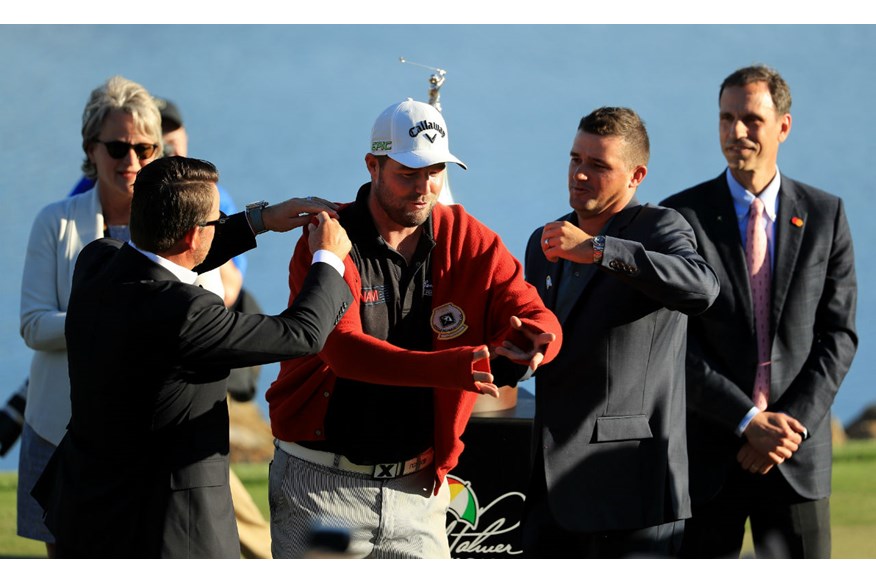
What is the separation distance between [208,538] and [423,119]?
1.20 m

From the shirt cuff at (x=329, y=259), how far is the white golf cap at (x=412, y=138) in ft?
1.05

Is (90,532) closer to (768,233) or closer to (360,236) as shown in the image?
(360,236)

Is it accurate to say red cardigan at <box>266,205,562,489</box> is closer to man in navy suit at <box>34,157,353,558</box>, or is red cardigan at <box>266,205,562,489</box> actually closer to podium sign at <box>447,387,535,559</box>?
man in navy suit at <box>34,157,353,558</box>

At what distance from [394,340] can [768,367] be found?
60.1 inches

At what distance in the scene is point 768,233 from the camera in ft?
13.6

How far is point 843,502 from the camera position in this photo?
670cm

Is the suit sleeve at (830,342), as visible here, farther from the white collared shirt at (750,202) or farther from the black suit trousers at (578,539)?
the black suit trousers at (578,539)

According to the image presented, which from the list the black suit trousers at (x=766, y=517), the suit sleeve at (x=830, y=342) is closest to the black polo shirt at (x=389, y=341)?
the black suit trousers at (x=766, y=517)

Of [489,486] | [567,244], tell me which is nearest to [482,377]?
[567,244]

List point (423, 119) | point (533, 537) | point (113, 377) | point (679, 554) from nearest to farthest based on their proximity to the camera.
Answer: point (113, 377) < point (423, 119) < point (533, 537) < point (679, 554)

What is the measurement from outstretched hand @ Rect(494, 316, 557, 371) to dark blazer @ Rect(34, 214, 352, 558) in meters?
0.45

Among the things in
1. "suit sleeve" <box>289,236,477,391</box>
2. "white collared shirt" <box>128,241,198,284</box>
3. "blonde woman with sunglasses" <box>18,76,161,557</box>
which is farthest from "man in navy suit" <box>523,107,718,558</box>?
"blonde woman with sunglasses" <box>18,76,161,557</box>

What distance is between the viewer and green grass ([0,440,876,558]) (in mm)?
5707

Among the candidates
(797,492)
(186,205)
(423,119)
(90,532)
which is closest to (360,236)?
(423,119)
